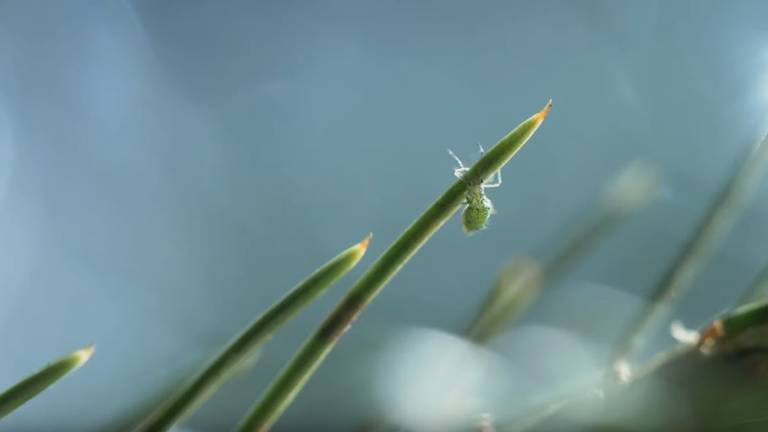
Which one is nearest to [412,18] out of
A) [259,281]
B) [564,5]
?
[564,5]

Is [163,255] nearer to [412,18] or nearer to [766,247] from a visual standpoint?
[412,18]

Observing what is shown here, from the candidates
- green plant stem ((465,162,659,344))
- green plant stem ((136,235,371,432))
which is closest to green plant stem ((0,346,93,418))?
green plant stem ((136,235,371,432))

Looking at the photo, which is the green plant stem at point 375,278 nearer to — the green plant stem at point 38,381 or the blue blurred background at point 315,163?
the green plant stem at point 38,381

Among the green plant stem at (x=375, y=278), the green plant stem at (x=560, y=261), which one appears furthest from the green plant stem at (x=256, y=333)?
the green plant stem at (x=560, y=261)

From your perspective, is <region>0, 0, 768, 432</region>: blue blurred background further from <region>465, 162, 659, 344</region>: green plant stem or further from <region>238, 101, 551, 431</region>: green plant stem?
<region>238, 101, 551, 431</region>: green plant stem

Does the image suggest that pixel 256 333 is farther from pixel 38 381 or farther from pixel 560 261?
pixel 560 261

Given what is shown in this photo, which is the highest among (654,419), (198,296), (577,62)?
(577,62)
